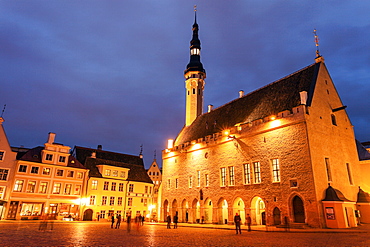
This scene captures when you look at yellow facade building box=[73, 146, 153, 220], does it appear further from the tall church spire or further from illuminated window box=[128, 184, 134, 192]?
the tall church spire

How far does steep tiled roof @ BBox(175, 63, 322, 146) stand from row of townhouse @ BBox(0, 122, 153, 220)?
13.4 m

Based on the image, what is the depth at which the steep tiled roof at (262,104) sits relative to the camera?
25.8 metres

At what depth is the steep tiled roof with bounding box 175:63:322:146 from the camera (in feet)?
84.6

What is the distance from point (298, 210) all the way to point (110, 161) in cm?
3077

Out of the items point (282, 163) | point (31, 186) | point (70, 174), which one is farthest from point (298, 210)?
point (31, 186)

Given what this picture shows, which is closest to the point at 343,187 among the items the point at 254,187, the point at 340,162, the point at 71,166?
the point at 340,162

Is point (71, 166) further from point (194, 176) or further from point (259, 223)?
point (259, 223)

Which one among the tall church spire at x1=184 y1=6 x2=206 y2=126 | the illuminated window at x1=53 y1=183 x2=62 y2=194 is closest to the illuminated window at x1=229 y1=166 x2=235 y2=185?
the tall church spire at x1=184 y1=6 x2=206 y2=126

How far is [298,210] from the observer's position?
850 inches

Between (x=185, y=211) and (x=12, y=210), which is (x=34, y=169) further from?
(x=185, y=211)

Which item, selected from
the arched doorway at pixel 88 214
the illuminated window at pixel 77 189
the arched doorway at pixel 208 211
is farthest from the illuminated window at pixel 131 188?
the arched doorway at pixel 208 211

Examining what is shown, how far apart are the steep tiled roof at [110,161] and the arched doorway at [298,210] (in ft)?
94.1

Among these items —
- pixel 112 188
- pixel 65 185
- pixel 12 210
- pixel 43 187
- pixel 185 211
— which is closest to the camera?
pixel 12 210

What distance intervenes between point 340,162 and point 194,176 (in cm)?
1596
